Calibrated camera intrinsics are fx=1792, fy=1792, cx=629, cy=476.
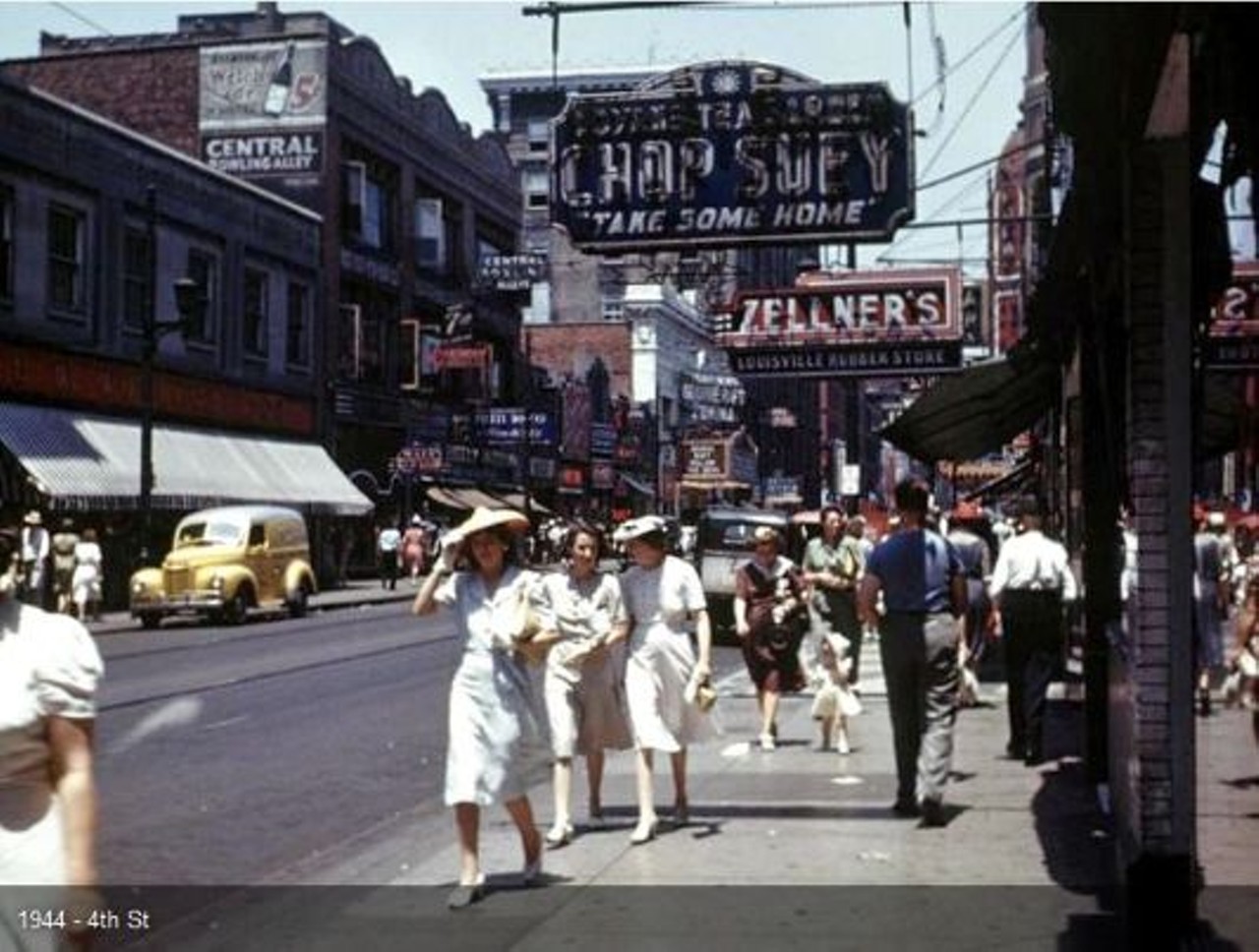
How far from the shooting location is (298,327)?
44.3m

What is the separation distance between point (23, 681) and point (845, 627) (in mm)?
12009

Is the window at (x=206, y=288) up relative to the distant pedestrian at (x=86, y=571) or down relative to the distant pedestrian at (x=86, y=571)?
up

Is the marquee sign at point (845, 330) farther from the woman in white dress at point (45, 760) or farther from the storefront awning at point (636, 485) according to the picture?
the storefront awning at point (636, 485)

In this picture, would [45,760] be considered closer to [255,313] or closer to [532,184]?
[255,313]

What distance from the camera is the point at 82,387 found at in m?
33.5

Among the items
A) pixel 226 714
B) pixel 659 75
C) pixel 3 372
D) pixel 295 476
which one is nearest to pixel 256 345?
pixel 295 476

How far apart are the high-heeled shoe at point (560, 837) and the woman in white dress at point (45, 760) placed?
5043 mm

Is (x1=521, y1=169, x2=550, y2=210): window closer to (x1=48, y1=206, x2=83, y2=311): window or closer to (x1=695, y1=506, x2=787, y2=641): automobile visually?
(x1=48, y1=206, x2=83, y2=311): window

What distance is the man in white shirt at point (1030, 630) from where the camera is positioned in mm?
12047

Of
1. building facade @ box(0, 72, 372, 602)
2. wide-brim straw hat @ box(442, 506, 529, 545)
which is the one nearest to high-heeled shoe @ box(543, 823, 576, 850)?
wide-brim straw hat @ box(442, 506, 529, 545)

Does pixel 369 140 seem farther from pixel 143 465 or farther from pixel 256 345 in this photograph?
pixel 143 465

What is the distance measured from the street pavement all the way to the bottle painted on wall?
1410 inches

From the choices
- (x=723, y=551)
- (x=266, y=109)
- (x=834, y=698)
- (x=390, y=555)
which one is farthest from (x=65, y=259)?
(x=834, y=698)

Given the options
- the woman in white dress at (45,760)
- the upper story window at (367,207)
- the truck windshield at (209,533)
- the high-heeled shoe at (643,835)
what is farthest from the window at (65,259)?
the woman in white dress at (45,760)
